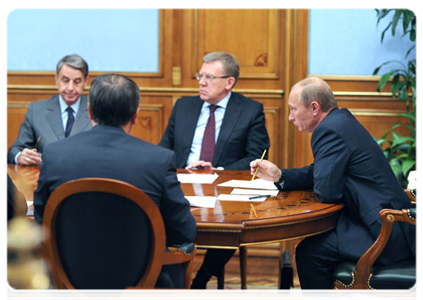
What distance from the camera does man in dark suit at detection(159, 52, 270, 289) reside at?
422 cm

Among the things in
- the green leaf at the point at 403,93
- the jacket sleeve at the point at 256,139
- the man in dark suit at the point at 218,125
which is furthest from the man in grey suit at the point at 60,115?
the green leaf at the point at 403,93

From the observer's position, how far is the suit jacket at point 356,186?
2721 mm

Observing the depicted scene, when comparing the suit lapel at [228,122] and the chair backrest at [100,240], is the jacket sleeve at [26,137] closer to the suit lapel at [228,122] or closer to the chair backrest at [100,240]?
the suit lapel at [228,122]

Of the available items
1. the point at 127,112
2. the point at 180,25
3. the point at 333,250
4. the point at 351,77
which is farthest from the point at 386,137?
the point at 127,112

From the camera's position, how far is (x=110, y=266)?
1.99 meters

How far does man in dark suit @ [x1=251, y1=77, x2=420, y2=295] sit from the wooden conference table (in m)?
0.09

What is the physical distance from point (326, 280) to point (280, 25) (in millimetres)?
3143

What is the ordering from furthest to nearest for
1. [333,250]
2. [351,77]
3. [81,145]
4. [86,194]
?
[351,77] < [333,250] < [81,145] < [86,194]

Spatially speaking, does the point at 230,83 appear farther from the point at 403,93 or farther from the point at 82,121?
the point at 403,93

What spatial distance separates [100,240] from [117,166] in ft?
0.82

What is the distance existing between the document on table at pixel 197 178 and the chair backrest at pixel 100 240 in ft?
4.29

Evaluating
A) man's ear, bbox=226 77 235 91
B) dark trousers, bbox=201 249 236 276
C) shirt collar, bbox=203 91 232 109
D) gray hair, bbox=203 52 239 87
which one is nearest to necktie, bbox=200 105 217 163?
shirt collar, bbox=203 91 232 109

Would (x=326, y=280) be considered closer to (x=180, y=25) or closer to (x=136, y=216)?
(x=136, y=216)

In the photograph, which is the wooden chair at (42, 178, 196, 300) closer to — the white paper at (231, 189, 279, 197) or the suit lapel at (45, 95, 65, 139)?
the white paper at (231, 189, 279, 197)
